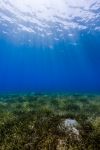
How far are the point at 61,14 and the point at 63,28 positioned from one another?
7.54 metres

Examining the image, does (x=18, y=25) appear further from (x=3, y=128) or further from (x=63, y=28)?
(x=3, y=128)

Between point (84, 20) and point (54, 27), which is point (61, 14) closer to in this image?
point (84, 20)

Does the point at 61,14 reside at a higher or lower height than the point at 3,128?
higher

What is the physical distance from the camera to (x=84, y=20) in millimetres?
37062

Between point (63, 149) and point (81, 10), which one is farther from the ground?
point (81, 10)

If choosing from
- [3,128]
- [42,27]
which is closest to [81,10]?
[42,27]

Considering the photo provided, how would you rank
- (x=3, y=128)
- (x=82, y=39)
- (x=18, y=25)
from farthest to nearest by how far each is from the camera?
(x=82, y=39) → (x=18, y=25) → (x=3, y=128)

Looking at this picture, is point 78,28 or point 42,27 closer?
point 78,28

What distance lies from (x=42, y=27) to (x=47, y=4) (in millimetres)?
12415

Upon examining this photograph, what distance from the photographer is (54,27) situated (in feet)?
143

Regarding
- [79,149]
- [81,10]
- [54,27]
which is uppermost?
[54,27]

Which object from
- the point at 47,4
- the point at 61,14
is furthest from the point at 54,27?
the point at 47,4

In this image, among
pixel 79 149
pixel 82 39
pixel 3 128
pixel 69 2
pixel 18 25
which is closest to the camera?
pixel 79 149

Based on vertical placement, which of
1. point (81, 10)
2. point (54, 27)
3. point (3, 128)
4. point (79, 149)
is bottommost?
point (79, 149)
